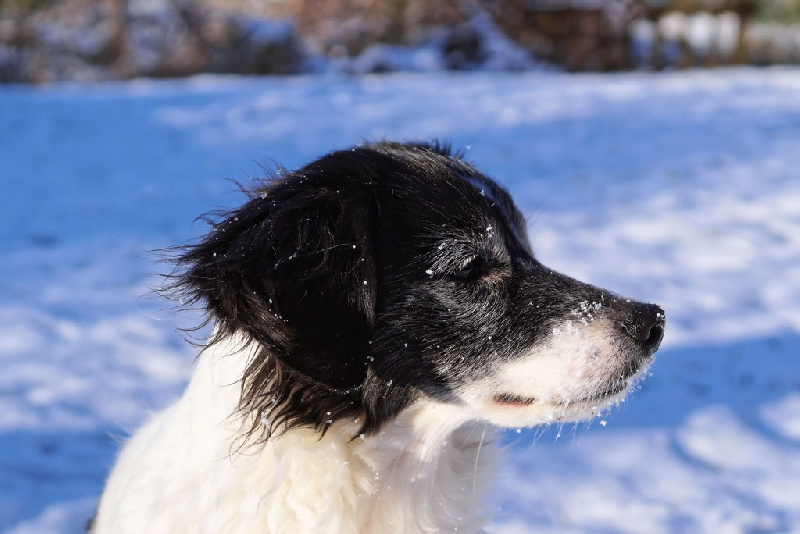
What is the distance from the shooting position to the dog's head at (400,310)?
2.11 metres

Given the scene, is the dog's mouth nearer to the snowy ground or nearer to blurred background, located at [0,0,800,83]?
the snowy ground

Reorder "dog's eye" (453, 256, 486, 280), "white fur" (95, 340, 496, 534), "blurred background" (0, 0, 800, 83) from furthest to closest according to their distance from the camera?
"blurred background" (0, 0, 800, 83), "dog's eye" (453, 256, 486, 280), "white fur" (95, 340, 496, 534)

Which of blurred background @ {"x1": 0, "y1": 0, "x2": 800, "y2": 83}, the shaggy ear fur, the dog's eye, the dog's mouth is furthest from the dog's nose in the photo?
blurred background @ {"x1": 0, "y1": 0, "x2": 800, "y2": 83}

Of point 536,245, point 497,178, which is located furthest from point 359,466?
point 536,245

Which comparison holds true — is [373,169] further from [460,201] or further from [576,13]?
[576,13]

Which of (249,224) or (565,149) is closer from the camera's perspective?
(249,224)

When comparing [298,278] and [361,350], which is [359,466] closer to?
[361,350]

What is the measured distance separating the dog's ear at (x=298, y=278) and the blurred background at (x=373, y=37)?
14705 mm

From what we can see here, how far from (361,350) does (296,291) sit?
0.26 meters

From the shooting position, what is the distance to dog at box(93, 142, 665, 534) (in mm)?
2117

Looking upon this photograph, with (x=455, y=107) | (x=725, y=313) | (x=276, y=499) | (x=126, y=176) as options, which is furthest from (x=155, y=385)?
(x=455, y=107)

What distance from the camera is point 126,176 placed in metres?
8.40

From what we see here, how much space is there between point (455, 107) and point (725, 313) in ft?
20.4

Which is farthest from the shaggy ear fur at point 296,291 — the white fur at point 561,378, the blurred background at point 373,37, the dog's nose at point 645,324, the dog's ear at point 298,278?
the blurred background at point 373,37
